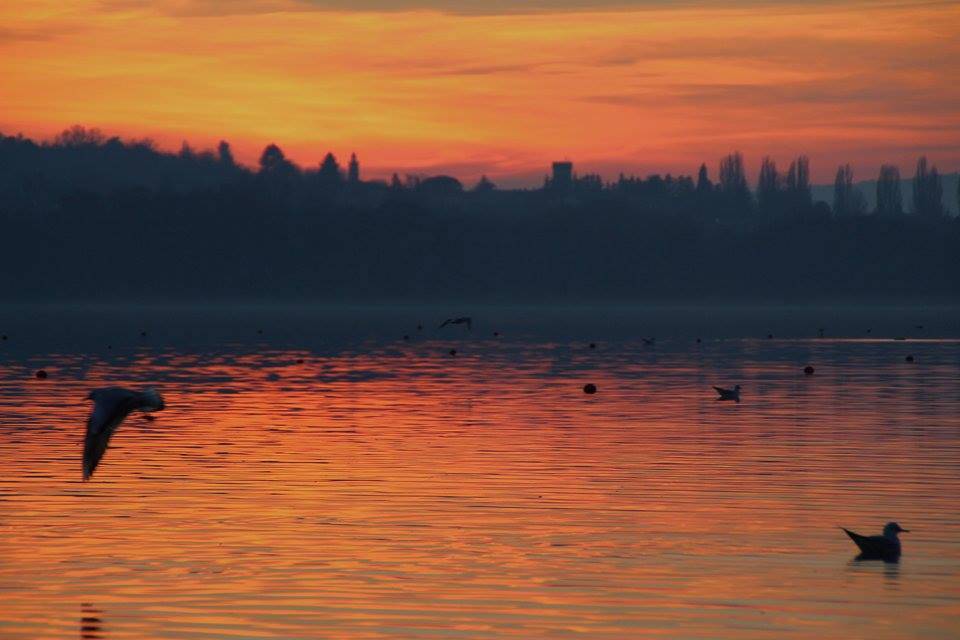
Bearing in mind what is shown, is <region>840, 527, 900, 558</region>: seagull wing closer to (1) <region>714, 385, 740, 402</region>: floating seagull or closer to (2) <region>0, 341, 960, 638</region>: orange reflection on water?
(2) <region>0, 341, 960, 638</region>: orange reflection on water

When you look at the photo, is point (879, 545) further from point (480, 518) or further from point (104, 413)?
point (104, 413)

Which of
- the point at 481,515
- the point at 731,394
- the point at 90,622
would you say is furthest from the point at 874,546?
the point at 731,394

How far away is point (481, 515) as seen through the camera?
92.9 feet

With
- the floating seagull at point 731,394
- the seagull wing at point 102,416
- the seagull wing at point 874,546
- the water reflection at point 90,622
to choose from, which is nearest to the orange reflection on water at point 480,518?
the water reflection at point 90,622

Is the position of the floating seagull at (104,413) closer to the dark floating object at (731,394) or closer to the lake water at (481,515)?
the lake water at (481,515)

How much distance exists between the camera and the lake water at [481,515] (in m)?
20.9

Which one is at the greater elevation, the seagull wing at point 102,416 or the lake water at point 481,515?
the seagull wing at point 102,416

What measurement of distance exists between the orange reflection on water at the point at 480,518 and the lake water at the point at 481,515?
0.07 m

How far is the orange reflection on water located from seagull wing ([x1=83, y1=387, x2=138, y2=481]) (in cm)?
162

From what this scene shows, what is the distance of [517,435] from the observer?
4262 centimetres

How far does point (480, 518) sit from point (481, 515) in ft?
1.08

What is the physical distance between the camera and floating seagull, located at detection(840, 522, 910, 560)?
79.3 feet

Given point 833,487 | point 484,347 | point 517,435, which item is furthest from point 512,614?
point 484,347

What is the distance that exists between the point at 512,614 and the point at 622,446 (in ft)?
62.9
